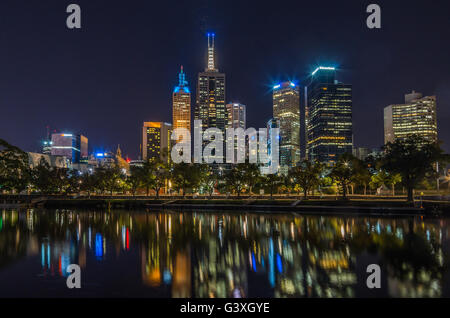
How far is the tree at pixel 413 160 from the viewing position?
5088cm

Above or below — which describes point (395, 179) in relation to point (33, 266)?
above

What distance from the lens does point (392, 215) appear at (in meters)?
46.4

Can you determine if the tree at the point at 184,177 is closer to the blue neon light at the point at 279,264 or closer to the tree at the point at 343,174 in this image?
the tree at the point at 343,174

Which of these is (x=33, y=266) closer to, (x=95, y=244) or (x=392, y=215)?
(x=95, y=244)

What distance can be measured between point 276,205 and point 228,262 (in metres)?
39.1

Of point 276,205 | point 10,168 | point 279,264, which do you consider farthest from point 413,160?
point 10,168

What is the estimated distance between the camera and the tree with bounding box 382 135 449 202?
50.9 metres

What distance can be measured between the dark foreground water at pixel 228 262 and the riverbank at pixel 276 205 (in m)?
17.5

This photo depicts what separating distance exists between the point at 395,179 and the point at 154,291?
57.0m

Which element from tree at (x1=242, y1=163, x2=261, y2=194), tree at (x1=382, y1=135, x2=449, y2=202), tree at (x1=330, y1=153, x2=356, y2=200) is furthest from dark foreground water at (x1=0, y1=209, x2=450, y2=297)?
tree at (x1=242, y1=163, x2=261, y2=194)

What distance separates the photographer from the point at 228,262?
61.8 feet

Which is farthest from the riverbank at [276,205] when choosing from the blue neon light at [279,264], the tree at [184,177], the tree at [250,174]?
the blue neon light at [279,264]
